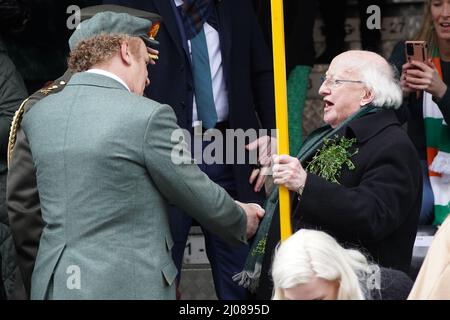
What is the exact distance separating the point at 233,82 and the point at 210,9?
36cm

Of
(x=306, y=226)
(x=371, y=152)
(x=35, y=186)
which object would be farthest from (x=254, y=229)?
(x=35, y=186)

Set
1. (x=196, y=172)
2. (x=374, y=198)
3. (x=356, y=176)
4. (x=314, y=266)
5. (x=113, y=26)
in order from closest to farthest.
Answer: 1. (x=314, y=266)
2. (x=196, y=172)
3. (x=113, y=26)
4. (x=374, y=198)
5. (x=356, y=176)

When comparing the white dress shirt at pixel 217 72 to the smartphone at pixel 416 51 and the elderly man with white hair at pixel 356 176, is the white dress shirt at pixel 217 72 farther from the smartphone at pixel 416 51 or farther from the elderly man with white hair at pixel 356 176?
the smartphone at pixel 416 51

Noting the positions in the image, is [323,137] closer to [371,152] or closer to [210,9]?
[371,152]

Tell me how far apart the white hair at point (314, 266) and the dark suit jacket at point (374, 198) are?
72cm

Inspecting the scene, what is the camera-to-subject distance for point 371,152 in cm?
532

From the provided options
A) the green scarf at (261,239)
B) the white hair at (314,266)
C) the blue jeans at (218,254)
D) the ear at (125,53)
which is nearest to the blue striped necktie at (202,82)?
the blue jeans at (218,254)

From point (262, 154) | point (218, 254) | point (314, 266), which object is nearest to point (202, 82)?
point (262, 154)

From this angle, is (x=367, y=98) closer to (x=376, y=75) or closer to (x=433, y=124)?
(x=376, y=75)

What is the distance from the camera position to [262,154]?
6.00 m

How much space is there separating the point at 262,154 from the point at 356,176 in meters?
0.78

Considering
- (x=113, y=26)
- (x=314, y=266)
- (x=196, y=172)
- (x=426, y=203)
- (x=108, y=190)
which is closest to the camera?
(x=314, y=266)

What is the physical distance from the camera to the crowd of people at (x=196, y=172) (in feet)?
15.8

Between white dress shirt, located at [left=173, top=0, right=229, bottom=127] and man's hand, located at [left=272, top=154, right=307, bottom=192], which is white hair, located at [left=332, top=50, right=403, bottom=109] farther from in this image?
white dress shirt, located at [left=173, top=0, right=229, bottom=127]
